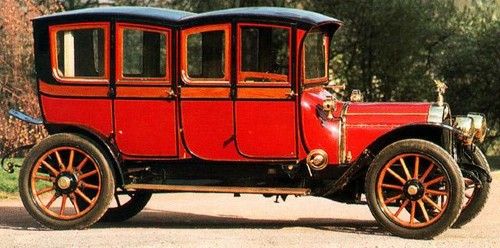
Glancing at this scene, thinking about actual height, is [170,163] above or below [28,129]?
above

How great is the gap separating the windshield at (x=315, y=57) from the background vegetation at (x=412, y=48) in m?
18.1

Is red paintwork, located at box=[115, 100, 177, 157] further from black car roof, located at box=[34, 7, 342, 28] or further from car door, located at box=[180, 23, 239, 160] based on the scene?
black car roof, located at box=[34, 7, 342, 28]

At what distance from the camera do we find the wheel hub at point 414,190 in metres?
→ 9.49

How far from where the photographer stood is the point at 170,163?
1032 centimetres

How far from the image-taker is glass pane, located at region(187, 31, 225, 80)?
10.1 meters

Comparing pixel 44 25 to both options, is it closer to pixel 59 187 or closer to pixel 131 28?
pixel 131 28

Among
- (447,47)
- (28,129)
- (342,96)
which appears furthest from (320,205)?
(447,47)

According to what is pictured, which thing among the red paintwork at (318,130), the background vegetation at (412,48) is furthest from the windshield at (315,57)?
the background vegetation at (412,48)

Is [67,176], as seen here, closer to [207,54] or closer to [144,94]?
[144,94]

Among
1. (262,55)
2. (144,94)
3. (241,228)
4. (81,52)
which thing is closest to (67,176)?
(144,94)

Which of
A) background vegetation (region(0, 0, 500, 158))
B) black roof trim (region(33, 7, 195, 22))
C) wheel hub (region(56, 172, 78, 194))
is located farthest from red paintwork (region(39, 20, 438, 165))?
background vegetation (region(0, 0, 500, 158))

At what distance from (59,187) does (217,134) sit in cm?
164

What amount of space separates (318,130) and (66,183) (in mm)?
2499

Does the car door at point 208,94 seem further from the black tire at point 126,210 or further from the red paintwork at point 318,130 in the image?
the black tire at point 126,210
